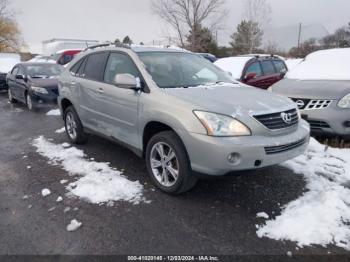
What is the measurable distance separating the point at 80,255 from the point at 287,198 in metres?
2.32

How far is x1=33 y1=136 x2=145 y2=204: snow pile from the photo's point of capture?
12.5 ft

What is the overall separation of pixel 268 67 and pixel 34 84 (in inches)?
279

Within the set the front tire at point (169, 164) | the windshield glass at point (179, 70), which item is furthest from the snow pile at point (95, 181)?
the windshield glass at point (179, 70)

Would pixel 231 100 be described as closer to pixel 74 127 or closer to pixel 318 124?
pixel 318 124

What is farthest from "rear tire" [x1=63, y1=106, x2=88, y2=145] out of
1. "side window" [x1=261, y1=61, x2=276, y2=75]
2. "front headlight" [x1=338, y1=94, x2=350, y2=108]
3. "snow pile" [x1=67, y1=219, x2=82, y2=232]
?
"side window" [x1=261, y1=61, x2=276, y2=75]

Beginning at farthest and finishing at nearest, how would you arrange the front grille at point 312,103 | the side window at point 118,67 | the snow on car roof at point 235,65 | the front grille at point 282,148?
1. the snow on car roof at point 235,65
2. the front grille at point 312,103
3. the side window at point 118,67
4. the front grille at point 282,148

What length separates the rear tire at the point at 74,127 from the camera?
18.5 feet

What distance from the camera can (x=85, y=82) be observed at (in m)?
5.17

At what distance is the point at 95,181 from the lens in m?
4.18

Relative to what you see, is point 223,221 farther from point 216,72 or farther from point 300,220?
point 216,72

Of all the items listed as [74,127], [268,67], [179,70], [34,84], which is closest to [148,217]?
[179,70]

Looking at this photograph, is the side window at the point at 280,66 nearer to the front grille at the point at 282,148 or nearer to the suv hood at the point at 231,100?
the suv hood at the point at 231,100

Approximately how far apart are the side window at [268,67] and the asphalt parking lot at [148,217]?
566cm

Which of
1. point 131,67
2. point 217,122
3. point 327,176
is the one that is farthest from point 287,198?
point 131,67
